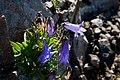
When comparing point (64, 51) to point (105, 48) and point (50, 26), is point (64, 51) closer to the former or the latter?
point (50, 26)

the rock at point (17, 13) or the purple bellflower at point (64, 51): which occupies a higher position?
the rock at point (17, 13)

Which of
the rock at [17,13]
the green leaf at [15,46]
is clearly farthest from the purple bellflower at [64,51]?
the rock at [17,13]

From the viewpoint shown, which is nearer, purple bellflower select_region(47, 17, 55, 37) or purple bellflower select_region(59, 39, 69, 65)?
purple bellflower select_region(59, 39, 69, 65)

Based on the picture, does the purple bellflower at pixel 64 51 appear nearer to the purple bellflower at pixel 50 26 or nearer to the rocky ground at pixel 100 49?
the purple bellflower at pixel 50 26

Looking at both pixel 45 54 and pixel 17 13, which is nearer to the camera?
pixel 45 54

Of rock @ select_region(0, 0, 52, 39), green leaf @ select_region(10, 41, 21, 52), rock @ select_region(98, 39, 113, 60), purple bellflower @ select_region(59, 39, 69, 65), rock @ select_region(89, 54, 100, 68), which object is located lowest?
rock @ select_region(89, 54, 100, 68)

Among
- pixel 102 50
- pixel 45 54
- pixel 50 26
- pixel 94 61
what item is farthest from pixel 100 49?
pixel 45 54

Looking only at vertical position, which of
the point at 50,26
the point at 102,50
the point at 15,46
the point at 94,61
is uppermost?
the point at 50,26

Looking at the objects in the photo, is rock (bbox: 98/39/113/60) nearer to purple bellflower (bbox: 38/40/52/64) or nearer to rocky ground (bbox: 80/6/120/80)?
rocky ground (bbox: 80/6/120/80)

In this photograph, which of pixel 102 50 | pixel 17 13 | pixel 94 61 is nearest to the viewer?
pixel 17 13

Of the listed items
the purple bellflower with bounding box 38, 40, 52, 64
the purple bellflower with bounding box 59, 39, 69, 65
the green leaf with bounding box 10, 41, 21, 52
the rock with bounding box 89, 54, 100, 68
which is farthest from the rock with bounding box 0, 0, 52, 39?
the rock with bounding box 89, 54, 100, 68

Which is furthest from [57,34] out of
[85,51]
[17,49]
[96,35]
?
[96,35]
